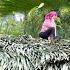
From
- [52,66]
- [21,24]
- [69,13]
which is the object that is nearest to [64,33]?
[69,13]

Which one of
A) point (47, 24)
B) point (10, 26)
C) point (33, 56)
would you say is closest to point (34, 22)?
point (10, 26)

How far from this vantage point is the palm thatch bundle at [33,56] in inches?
313

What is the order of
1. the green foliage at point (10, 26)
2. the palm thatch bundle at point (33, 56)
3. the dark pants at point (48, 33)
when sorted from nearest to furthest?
the palm thatch bundle at point (33, 56) < the dark pants at point (48, 33) < the green foliage at point (10, 26)

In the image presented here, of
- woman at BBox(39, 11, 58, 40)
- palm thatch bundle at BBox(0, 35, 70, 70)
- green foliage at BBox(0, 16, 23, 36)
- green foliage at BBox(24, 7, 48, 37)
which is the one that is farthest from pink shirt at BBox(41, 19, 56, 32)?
green foliage at BBox(0, 16, 23, 36)

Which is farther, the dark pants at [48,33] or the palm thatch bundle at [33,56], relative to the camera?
the dark pants at [48,33]

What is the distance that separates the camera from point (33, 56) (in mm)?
8023

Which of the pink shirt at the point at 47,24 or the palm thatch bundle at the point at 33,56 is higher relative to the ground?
the pink shirt at the point at 47,24

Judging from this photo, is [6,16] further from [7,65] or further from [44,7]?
[7,65]

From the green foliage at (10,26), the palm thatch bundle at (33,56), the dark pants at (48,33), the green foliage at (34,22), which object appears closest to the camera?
the palm thatch bundle at (33,56)

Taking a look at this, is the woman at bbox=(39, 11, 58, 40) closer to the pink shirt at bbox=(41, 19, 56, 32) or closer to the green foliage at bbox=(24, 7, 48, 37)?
the pink shirt at bbox=(41, 19, 56, 32)

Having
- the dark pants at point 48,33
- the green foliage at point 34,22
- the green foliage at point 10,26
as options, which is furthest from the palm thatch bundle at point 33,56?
the green foliage at point 10,26

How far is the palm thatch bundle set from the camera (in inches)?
313

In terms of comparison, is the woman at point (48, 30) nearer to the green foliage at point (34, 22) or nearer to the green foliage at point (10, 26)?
the green foliage at point (34, 22)

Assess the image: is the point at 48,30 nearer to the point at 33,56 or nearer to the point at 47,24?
the point at 47,24
